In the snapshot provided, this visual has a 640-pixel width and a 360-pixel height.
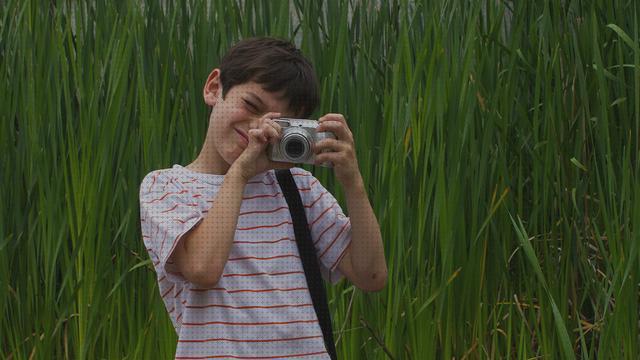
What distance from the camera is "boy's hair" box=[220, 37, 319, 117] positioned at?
1.36 m

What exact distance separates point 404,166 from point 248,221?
0.96 metres

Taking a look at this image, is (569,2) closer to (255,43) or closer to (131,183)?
Answer: (131,183)

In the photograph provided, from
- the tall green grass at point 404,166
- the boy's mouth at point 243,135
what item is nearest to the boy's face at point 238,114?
the boy's mouth at point 243,135

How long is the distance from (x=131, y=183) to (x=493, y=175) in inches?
31.3

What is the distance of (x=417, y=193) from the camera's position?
2.36 m

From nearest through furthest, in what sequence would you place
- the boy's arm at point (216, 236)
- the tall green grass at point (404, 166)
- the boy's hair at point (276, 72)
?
the boy's arm at point (216, 236) → the boy's hair at point (276, 72) → the tall green grass at point (404, 166)

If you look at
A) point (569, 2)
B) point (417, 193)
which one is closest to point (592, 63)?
point (569, 2)

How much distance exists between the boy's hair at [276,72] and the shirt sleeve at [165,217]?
0.46ft

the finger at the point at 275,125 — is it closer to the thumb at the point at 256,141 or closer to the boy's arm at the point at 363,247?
the thumb at the point at 256,141

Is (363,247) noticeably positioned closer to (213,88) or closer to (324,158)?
(324,158)

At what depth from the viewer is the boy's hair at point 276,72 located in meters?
1.36

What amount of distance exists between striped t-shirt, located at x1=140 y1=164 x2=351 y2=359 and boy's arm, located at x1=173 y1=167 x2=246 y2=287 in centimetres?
4

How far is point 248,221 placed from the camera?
4.47 feet

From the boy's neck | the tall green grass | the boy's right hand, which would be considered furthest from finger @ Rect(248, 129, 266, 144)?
the tall green grass
